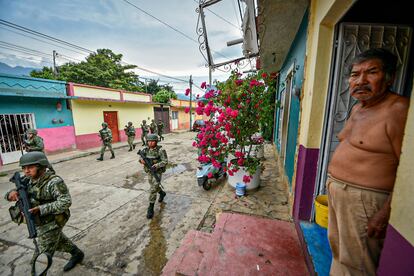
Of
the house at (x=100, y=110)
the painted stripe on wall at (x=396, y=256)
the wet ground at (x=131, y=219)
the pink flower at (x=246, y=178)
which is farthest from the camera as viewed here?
the house at (x=100, y=110)

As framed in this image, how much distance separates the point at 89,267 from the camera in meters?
2.42

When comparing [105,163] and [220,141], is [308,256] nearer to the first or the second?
[220,141]

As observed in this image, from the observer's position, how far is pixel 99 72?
2033cm

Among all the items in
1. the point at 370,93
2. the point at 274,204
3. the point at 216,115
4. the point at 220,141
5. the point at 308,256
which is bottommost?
the point at 274,204

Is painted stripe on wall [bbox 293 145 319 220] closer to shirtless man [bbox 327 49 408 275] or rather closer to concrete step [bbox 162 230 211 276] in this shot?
shirtless man [bbox 327 49 408 275]

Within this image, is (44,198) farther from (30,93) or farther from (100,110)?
(100,110)

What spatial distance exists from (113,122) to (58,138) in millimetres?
3639

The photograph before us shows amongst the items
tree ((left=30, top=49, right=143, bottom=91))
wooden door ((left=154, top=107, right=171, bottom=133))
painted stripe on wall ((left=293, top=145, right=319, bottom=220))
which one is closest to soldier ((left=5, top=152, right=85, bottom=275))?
painted stripe on wall ((left=293, top=145, right=319, bottom=220))

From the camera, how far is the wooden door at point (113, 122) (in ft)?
38.6

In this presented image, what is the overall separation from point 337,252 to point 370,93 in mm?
1210

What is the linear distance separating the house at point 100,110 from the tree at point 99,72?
962 centimetres

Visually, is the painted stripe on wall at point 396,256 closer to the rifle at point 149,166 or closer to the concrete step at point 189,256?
the concrete step at point 189,256

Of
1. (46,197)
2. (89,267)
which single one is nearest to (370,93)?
(46,197)

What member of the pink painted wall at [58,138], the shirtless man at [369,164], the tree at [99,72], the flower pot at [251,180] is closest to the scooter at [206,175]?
the flower pot at [251,180]
